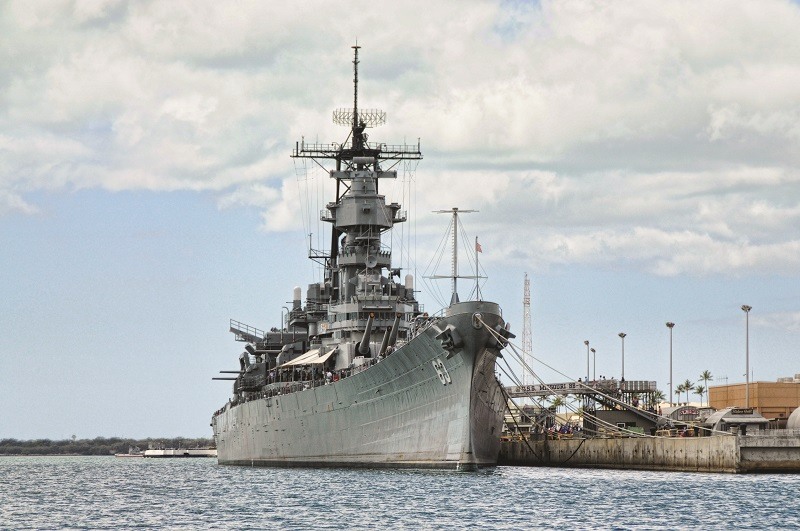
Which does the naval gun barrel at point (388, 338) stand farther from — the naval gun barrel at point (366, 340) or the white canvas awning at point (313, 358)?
the white canvas awning at point (313, 358)

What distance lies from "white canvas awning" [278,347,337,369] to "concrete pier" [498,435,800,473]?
47.6ft

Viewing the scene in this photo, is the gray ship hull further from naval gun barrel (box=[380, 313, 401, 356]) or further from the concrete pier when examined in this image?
the concrete pier

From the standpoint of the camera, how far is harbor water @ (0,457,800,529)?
130 feet

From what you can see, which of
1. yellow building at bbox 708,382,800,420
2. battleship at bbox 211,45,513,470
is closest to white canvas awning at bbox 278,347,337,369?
battleship at bbox 211,45,513,470

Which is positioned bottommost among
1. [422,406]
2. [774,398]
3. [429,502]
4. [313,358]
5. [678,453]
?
[429,502]

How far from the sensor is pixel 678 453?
59781mm

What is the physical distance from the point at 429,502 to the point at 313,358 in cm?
2609

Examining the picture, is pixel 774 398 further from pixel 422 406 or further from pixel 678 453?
pixel 422 406

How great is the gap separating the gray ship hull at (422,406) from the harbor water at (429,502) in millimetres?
1150

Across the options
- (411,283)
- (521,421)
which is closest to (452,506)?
(411,283)

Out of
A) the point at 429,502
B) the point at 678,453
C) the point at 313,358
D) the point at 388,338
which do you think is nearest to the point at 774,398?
the point at 678,453

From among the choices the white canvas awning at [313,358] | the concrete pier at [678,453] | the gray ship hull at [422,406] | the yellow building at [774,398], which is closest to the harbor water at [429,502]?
the concrete pier at [678,453]

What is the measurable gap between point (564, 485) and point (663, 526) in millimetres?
16258

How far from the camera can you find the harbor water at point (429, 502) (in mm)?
39656
